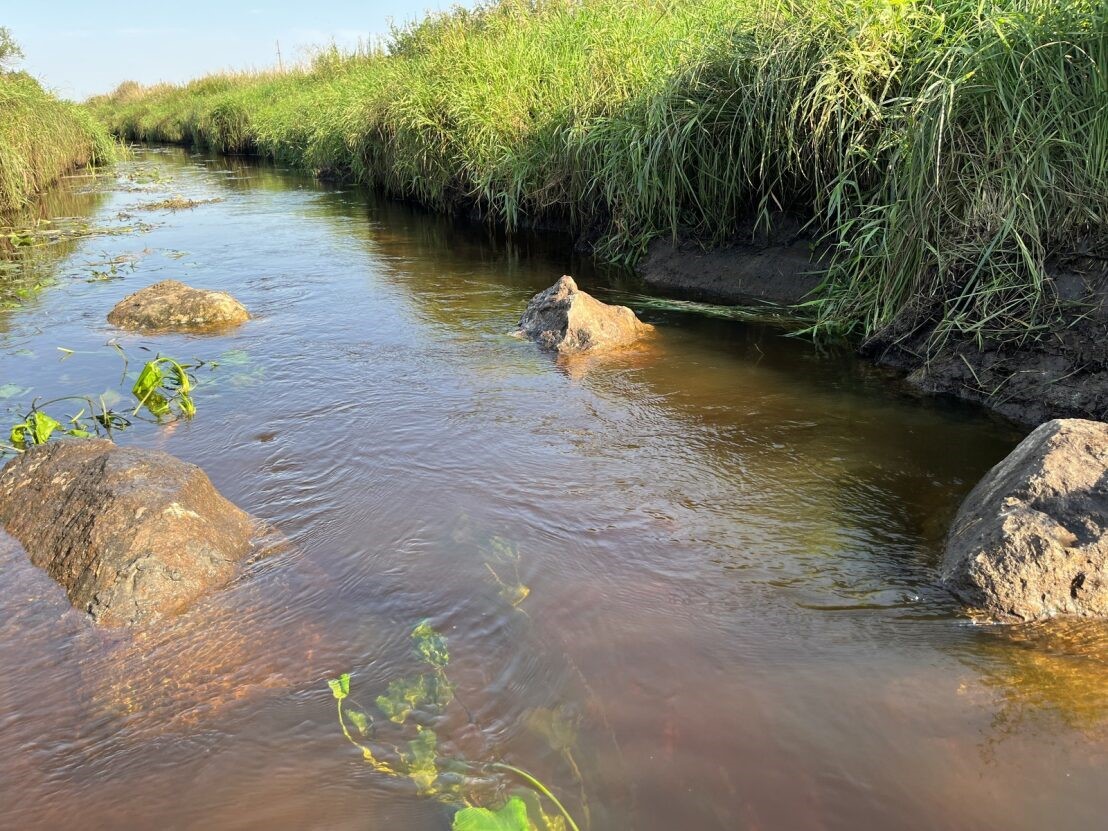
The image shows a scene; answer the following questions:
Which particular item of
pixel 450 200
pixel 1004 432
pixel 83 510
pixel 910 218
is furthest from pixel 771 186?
pixel 450 200

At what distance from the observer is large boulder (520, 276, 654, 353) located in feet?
16.4

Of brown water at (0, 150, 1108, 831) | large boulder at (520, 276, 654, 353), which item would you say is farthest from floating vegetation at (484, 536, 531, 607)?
large boulder at (520, 276, 654, 353)

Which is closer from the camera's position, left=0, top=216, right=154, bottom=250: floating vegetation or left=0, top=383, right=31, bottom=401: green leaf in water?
left=0, top=383, right=31, bottom=401: green leaf in water

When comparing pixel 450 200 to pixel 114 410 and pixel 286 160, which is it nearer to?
pixel 114 410

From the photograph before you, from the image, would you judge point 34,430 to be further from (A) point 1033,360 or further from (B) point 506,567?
(A) point 1033,360

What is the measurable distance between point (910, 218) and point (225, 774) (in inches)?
161

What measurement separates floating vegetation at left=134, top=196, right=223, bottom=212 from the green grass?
1576mm

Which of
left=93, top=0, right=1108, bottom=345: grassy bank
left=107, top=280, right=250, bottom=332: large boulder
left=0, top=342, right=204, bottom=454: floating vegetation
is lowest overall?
left=0, top=342, right=204, bottom=454: floating vegetation

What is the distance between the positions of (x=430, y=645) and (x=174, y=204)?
11906 millimetres

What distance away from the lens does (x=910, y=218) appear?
4.25m

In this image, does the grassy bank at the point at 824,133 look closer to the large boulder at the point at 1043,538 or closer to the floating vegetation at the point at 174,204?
the large boulder at the point at 1043,538

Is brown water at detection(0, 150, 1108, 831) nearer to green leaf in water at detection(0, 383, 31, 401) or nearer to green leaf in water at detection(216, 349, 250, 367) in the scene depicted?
green leaf in water at detection(0, 383, 31, 401)

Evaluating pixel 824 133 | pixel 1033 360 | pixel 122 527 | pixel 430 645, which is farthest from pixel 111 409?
pixel 1033 360

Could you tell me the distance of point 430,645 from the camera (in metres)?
2.26
